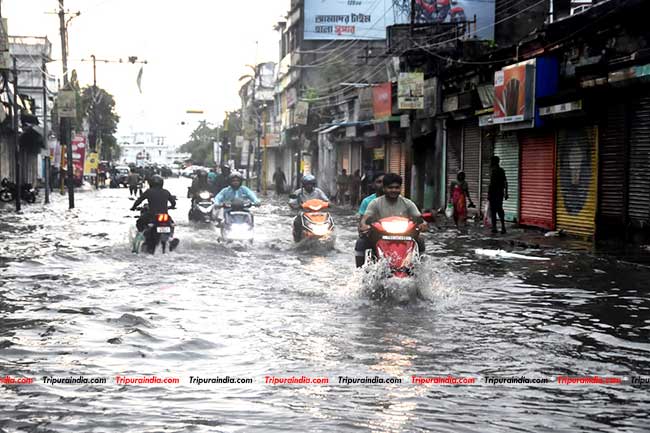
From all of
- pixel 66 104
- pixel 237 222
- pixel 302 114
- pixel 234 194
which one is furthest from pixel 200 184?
pixel 302 114

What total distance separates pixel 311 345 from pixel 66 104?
31531 millimetres

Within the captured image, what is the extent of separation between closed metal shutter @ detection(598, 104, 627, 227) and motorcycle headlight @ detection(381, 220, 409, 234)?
10961 millimetres

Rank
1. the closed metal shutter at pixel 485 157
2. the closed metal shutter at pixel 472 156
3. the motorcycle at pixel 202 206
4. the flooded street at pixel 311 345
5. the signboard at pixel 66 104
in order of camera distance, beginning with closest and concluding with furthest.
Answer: the flooded street at pixel 311 345 → the motorcycle at pixel 202 206 → the closed metal shutter at pixel 485 157 → the closed metal shutter at pixel 472 156 → the signboard at pixel 66 104

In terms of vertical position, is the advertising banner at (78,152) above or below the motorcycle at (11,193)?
above

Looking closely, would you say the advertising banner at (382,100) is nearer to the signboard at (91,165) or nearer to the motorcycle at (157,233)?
the motorcycle at (157,233)

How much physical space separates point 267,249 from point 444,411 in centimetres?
1289

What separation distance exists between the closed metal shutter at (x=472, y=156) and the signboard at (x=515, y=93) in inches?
150

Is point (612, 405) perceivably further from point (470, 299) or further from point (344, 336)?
point (470, 299)

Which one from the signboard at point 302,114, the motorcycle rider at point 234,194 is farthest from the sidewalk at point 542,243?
the signboard at point 302,114

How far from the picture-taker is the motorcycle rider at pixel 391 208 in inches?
434

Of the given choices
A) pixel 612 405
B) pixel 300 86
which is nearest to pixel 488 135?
pixel 612 405

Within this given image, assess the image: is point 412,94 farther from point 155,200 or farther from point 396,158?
point 155,200

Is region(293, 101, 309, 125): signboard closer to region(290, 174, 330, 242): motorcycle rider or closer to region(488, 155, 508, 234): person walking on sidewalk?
region(488, 155, 508, 234): person walking on sidewalk

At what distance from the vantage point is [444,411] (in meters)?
5.94
